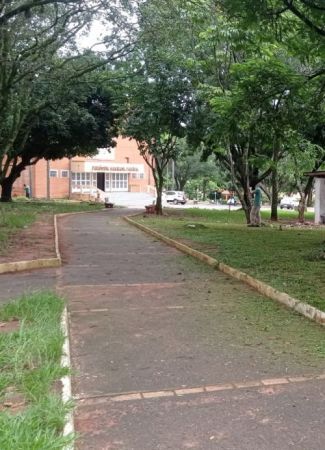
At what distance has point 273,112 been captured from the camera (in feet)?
41.5

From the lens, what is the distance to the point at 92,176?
61.3 m

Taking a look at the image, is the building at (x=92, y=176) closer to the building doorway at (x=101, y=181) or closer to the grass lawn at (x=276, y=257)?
the building doorway at (x=101, y=181)

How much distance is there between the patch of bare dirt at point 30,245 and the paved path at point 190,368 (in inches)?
82.4

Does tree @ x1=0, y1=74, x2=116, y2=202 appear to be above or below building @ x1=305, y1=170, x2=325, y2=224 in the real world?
above

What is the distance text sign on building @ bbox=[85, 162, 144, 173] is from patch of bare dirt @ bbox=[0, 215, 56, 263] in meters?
44.8

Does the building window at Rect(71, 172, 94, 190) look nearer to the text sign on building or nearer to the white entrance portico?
the white entrance portico

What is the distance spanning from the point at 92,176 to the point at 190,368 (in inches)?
2291

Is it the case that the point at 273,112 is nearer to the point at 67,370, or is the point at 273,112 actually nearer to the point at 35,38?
the point at 35,38

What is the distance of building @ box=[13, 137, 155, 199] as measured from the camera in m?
55.0

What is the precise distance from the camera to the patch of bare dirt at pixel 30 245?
10.0 metres

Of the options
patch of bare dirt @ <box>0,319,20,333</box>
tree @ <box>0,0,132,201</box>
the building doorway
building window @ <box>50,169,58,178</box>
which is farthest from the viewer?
the building doorway

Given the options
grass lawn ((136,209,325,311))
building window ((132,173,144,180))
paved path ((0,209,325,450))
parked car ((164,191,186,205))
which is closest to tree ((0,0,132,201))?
grass lawn ((136,209,325,311))

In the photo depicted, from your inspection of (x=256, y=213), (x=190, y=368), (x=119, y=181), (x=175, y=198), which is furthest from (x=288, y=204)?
(x=190, y=368)

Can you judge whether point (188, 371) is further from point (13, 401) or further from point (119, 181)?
point (119, 181)
